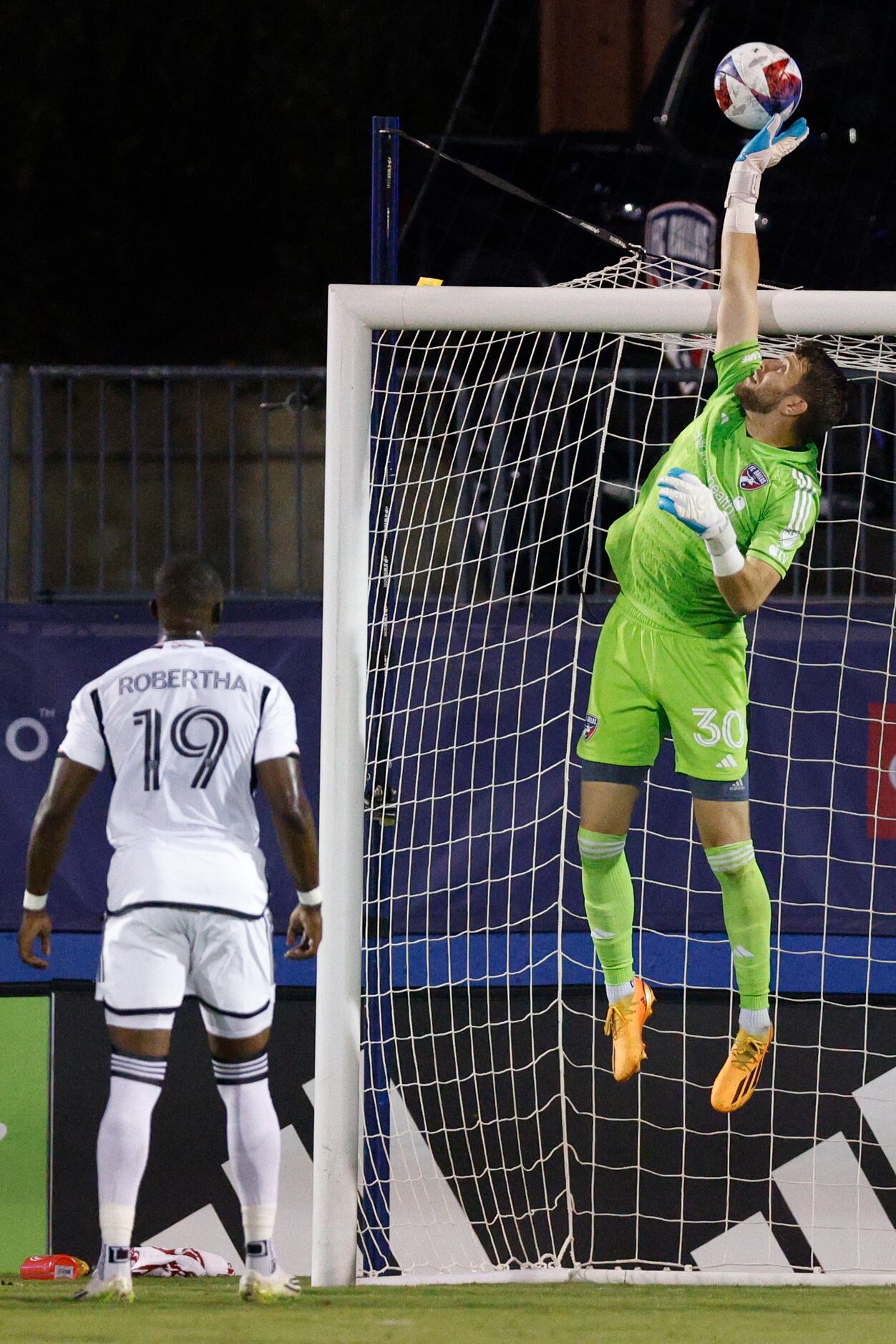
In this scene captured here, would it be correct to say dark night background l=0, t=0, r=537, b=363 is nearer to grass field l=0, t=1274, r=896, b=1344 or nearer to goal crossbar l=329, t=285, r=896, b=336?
goal crossbar l=329, t=285, r=896, b=336

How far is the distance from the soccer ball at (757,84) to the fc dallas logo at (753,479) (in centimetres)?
88

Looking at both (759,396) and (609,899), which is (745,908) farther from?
(759,396)

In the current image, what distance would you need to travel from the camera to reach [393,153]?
5.01 m

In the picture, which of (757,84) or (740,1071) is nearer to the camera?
(757,84)

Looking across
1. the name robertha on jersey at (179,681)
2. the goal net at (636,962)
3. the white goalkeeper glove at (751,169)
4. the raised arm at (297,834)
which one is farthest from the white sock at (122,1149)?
the white goalkeeper glove at (751,169)

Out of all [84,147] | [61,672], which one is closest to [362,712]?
[61,672]

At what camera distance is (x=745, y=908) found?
4.69 meters

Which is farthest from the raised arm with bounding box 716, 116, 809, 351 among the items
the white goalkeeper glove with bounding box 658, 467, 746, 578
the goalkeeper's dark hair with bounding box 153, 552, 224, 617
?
the goalkeeper's dark hair with bounding box 153, 552, 224, 617

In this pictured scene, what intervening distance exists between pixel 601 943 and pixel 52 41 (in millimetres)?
9370

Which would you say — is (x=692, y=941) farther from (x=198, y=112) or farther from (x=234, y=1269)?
(x=198, y=112)

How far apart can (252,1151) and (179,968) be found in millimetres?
487

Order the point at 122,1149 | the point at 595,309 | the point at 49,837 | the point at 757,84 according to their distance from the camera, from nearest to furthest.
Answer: the point at 122,1149 < the point at 49,837 < the point at 757,84 < the point at 595,309

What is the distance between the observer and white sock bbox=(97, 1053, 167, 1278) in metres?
4.28

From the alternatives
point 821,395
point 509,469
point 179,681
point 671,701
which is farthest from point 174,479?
point 821,395
